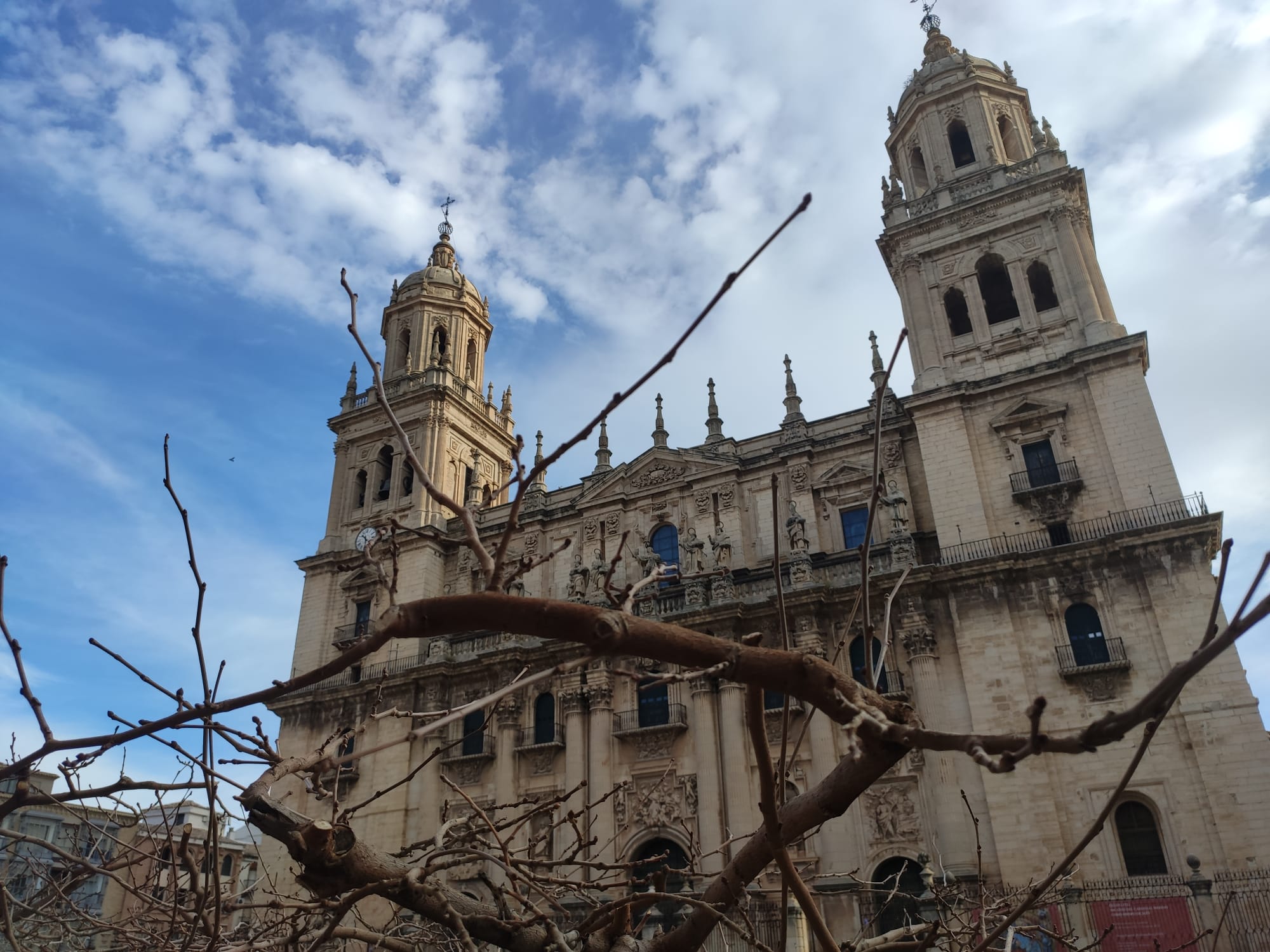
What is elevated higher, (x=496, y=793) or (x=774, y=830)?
(x=496, y=793)

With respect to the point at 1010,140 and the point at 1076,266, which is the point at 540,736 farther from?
the point at 1010,140

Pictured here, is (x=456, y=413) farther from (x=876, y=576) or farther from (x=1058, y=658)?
(x=1058, y=658)

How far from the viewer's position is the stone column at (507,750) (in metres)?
26.1

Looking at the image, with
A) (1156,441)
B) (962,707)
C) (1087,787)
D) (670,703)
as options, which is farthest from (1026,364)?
→ (670,703)

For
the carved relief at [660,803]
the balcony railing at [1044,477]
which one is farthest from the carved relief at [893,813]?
the balcony railing at [1044,477]

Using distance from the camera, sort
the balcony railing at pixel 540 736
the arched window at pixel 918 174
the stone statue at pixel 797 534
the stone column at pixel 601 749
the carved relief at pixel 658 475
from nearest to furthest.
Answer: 1. the stone column at pixel 601 749
2. the stone statue at pixel 797 534
3. the balcony railing at pixel 540 736
4. the carved relief at pixel 658 475
5. the arched window at pixel 918 174

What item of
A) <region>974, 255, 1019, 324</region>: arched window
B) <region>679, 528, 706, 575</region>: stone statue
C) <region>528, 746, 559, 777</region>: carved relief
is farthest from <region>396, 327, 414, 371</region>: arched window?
<region>974, 255, 1019, 324</region>: arched window

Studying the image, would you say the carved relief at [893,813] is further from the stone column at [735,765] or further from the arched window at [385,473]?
the arched window at [385,473]

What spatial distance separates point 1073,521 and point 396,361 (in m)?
25.9

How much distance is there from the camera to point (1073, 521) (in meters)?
22.7

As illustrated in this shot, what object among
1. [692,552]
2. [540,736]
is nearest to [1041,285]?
[692,552]

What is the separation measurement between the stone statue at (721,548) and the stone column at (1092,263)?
1182 centimetres

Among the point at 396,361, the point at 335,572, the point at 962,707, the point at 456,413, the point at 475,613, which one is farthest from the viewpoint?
the point at 396,361

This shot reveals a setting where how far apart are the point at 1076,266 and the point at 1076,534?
26.4 feet
